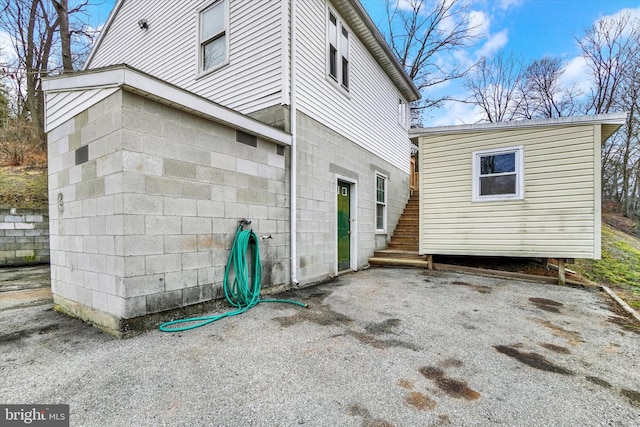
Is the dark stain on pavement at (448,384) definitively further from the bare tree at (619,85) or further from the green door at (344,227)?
the bare tree at (619,85)

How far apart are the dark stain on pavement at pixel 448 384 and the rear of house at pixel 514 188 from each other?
4727mm

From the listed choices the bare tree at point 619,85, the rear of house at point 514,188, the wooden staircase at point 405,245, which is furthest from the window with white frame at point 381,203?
the bare tree at point 619,85

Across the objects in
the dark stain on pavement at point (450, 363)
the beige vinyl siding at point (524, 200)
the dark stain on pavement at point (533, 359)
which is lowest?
the dark stain on pavement at point (533, 359)

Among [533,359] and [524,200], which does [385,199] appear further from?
[533,359]

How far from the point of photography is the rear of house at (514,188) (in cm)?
542

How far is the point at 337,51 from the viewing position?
6312mm

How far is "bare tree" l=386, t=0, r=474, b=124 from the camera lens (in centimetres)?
1443

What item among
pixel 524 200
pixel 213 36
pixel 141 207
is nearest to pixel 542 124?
pixel 524 200

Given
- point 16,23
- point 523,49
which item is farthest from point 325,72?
point 523,49

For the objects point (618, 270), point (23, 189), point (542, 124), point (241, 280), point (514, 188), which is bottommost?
point (618, 270)

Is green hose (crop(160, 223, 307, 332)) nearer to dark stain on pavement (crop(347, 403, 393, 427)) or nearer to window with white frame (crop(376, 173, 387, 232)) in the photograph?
dark stain on pavement (crop(347, 403, 393, 427))

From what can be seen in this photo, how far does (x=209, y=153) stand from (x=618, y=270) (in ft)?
30.2

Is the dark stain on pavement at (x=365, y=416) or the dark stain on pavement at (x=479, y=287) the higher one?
the dark stain on pavement at (x=365, y=416)

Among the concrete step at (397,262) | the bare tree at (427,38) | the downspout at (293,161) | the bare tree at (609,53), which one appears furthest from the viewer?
the bare tree at (427,38)
